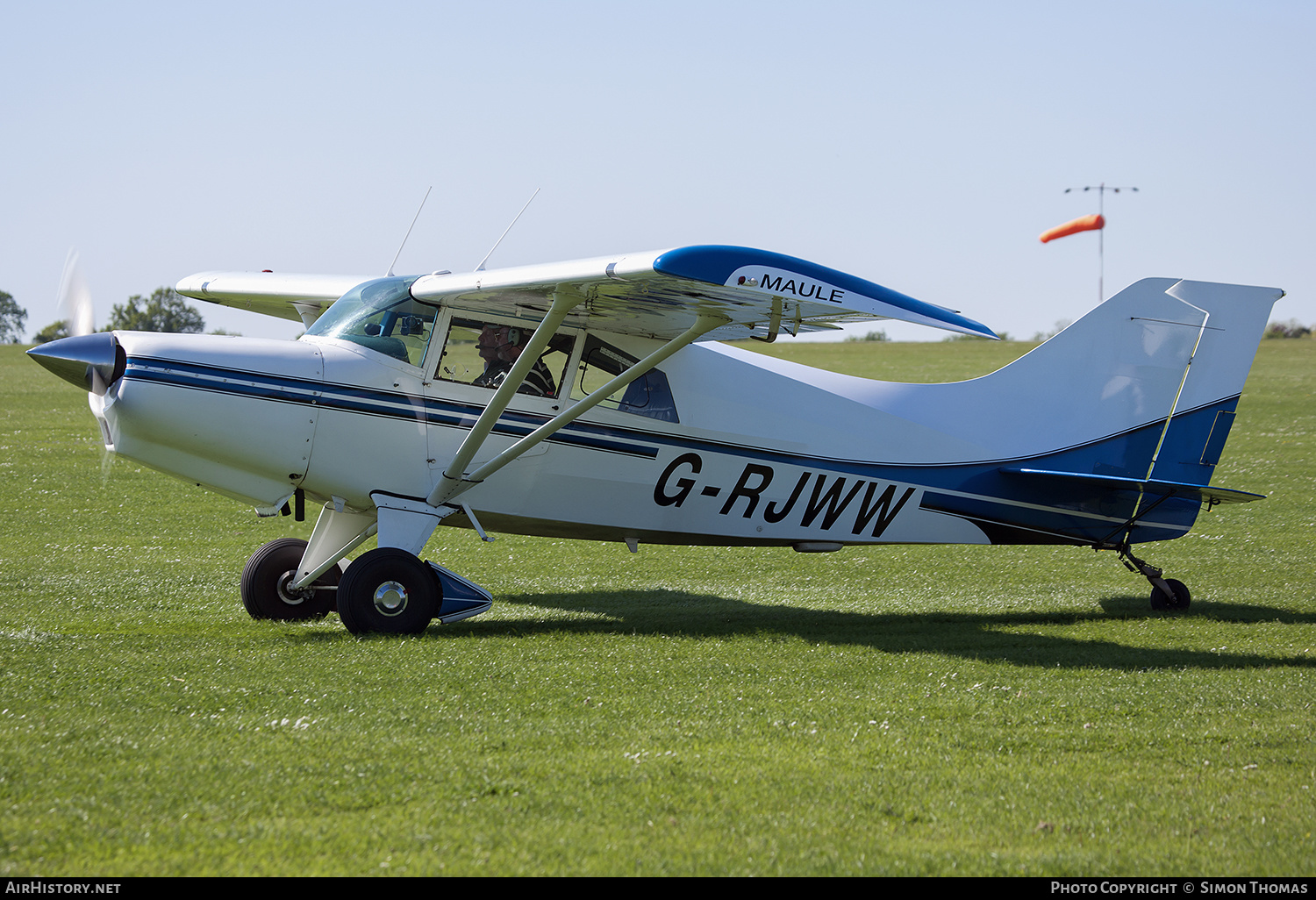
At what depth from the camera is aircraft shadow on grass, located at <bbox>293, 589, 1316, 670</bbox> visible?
8531 millimetres

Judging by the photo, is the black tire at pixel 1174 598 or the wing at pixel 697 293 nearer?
the wing at pixel 697 293

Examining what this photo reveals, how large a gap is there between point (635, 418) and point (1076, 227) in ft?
56.6

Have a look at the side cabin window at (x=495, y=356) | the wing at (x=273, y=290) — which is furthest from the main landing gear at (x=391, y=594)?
the wing at (x=273, y=290)

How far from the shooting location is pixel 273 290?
11289mm

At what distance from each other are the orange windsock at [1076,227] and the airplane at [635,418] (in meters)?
11.3

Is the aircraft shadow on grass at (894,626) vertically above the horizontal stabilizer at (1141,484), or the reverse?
the horizontal stabilizer at (1141,484)

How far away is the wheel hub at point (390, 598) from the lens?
8.72 m

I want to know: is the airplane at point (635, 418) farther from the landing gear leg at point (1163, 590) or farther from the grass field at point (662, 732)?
the grass field at point (662, 732)

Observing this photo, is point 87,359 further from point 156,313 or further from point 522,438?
point 156,313

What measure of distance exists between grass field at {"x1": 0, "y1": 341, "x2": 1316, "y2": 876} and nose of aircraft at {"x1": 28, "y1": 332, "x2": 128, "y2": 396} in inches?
79.5

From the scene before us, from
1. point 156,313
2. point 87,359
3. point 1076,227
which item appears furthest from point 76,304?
point 156,313

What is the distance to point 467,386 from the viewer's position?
30.8ft
